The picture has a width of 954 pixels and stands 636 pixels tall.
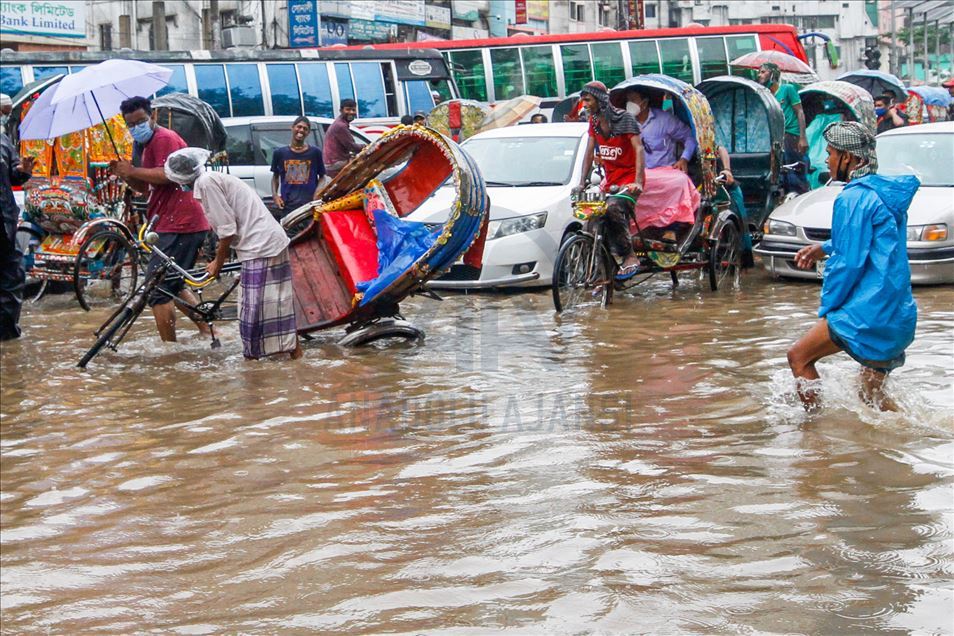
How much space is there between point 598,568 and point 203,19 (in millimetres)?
38413

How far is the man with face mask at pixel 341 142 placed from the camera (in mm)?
14680

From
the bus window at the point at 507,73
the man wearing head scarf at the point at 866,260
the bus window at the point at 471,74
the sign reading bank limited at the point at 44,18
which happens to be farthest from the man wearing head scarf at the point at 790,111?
the sign reading bank limited at the point at 44,18

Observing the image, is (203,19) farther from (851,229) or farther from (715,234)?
(851,229)

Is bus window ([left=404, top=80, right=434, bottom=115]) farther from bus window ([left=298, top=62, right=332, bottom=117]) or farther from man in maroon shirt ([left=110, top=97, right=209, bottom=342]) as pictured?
man in maroon shirt ([left=110, top=97, right=209, bottom=342])

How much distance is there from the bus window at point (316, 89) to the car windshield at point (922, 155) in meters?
11.0

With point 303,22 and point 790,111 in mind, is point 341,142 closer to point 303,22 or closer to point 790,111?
point 790,111

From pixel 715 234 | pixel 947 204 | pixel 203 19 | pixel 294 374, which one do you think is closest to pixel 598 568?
pixel 294 374

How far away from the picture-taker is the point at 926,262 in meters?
11.8

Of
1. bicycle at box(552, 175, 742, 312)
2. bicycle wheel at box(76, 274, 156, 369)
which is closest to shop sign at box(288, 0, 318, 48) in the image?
bicycle at box(552, 175, 742, 312)

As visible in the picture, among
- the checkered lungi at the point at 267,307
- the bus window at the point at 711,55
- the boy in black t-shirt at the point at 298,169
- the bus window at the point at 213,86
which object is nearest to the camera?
the checkered lungi at the point at 267,307

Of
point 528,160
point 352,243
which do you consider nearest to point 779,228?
point 528,160

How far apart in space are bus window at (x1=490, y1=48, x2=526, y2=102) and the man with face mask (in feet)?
43.9

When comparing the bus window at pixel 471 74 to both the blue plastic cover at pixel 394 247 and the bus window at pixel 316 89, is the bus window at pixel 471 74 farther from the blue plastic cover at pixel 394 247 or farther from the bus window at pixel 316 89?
the blue plastic cover at pixel 394 247

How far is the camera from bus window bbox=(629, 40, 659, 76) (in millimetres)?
27281
